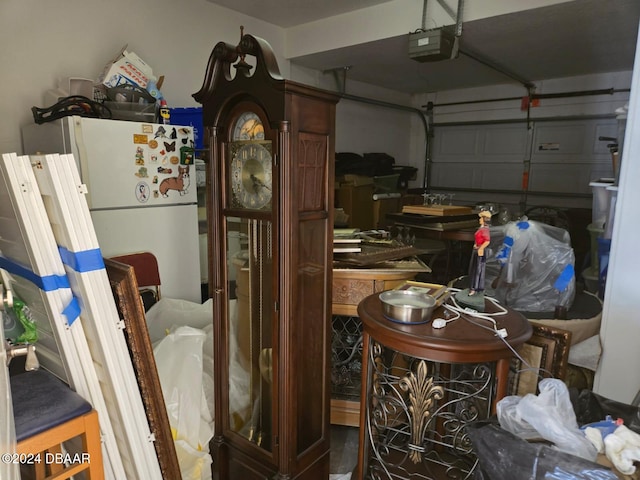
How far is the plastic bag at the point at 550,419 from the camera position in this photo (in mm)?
977

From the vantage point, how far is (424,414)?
139cm

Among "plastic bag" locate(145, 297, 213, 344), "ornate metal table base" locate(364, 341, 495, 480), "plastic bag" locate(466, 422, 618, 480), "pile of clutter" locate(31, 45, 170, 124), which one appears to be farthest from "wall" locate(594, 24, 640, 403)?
"pile of clutter" locate(31, 45, 170, 124)

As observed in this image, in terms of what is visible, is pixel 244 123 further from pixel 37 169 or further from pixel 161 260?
pixel 161 260

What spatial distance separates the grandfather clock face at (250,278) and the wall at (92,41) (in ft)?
5.66

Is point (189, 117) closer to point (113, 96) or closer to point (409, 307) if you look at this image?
point (113, 96)

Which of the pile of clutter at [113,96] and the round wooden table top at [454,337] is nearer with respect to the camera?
the round wooden table top at [454,337]

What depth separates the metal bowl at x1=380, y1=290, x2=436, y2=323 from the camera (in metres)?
1.33

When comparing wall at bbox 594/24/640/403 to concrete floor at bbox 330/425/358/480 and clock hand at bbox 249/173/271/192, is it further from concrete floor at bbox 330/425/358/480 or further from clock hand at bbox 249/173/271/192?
clock hand at bbox 249/173/271/192

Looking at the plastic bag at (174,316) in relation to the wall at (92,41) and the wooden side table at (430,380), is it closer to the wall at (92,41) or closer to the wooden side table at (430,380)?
the wooden side table at (430,380)

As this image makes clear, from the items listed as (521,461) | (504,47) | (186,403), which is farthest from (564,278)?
(504,47)

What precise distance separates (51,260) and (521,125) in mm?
5675

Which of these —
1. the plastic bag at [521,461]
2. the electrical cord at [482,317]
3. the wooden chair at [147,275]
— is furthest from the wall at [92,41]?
the plastic bag at [521,461]

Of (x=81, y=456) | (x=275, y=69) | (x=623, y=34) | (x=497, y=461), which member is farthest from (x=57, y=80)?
(x=623, y=34)

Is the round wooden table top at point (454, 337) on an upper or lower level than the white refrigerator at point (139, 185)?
lower
